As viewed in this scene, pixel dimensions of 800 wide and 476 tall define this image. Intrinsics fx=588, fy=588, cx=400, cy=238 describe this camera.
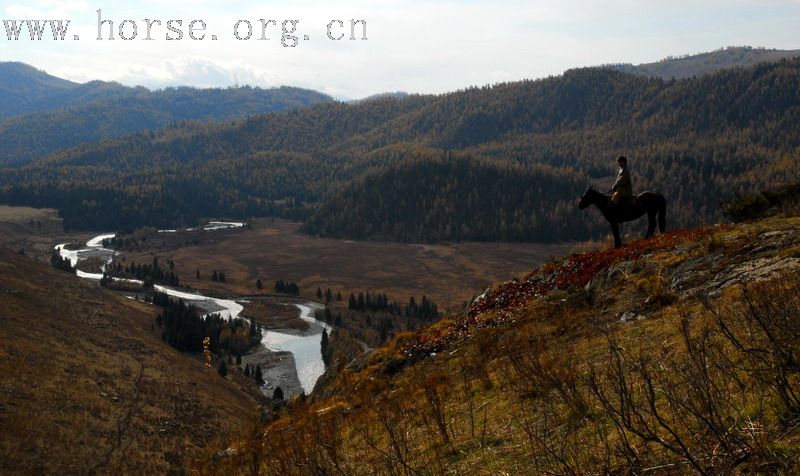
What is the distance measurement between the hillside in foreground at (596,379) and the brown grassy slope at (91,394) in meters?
15.3

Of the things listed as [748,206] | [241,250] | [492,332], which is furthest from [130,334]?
[241,250]

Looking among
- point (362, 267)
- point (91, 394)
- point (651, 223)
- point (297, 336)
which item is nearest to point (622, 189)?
point (651, 223)

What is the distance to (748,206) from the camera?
23547 mm

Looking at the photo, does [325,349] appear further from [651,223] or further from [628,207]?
[628,207]

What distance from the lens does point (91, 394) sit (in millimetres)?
42000

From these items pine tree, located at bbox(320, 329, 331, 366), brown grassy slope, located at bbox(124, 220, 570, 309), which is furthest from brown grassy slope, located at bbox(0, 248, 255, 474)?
brown grassy slope, located at bbox(124, 220, 570, 309)

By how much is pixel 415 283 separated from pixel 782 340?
13562 centimetres

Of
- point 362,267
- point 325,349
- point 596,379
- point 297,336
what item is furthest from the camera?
point 362,267

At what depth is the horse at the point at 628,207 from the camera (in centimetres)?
2347

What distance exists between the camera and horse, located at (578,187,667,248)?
23469mm

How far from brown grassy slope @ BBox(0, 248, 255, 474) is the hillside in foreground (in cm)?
1534

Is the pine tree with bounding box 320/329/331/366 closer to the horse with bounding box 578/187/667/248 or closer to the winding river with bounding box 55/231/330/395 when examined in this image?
the winding river with bounding box 55/231/330/395

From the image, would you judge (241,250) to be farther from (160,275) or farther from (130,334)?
(130,334)

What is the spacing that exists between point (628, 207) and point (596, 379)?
14927 mm
